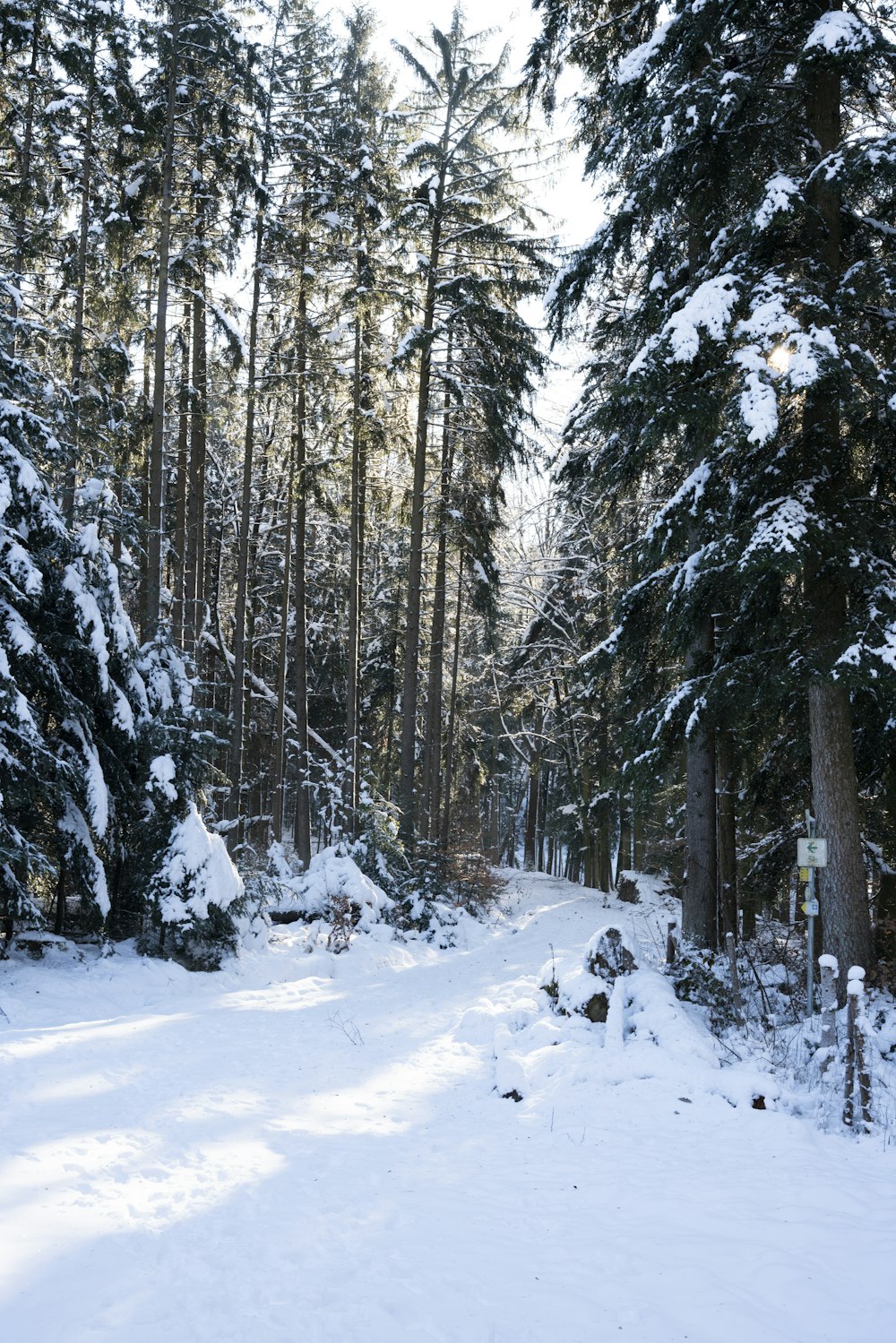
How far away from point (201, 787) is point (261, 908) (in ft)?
6.59

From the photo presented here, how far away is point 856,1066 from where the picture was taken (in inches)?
219

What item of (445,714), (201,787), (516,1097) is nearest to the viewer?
(516,1097)

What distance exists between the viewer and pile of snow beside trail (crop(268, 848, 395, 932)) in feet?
43.2

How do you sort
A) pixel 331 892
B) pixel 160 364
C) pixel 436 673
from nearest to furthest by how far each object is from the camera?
pixel 160 364
pixel 331 892
pixel 436 673

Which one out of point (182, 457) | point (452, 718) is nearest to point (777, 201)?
point (182, 457)

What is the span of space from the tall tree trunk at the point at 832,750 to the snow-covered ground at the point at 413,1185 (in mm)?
1796

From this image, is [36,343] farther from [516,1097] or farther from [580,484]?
[516,1097]

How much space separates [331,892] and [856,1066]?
9.01 metres

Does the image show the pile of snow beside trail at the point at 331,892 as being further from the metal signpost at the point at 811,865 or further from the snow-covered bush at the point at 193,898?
the metal signpost at the point at 811,865

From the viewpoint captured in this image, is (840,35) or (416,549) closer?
(840,35)

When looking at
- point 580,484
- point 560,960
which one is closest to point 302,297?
point 580,484

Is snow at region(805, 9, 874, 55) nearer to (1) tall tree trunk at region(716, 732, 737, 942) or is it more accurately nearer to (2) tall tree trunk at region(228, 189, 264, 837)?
(1) tall tree trunk at region(716, 732, 737, 942)

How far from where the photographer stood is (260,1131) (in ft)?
17.5

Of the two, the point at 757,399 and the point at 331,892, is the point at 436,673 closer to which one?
the point at 331,892
